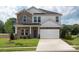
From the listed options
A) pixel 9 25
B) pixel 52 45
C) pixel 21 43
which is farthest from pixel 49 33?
pixel 9 25

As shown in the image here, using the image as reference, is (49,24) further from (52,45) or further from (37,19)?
(52,45)

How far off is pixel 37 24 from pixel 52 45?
1.05 metres

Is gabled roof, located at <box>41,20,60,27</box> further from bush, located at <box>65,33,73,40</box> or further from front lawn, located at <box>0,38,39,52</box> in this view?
front lawn, located at <box>0,38,39,52</box>

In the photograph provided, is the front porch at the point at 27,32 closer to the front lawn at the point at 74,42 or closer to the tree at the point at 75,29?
the front lawn at the point at 74,42

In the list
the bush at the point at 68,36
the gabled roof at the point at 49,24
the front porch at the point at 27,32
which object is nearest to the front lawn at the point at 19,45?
the front porch at the point at 27,32

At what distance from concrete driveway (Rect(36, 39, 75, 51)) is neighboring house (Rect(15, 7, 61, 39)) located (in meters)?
0.20

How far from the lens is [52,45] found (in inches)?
371

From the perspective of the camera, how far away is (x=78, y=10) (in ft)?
30.8

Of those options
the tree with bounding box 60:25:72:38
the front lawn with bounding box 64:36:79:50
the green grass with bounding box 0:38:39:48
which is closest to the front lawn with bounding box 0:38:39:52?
the green grass with bounding box 0:38:39:48

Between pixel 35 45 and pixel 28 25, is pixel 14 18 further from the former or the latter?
pixel 35 45

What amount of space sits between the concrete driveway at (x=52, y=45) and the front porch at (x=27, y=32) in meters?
0.38

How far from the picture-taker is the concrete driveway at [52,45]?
30.7ft

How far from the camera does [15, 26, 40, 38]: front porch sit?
31.3ft
